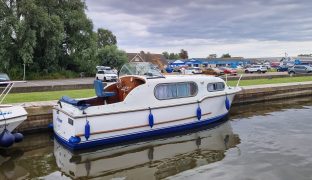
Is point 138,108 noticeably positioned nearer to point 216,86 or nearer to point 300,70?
point 216,86

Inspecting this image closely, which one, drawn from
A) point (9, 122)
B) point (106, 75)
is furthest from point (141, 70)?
point (106, 75)

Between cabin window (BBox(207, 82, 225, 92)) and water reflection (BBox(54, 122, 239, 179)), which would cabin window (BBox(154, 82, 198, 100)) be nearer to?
cabin window (BBox(207, 82, 225, 92))

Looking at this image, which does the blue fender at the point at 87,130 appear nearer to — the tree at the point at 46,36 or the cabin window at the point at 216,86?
the cabin window at the point at 216,86

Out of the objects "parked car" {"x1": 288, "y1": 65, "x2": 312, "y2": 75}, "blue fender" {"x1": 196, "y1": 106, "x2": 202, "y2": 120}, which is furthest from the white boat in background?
"parked car" {"x1": 288, "y1": 65, "x2": 312, "y2": 75}

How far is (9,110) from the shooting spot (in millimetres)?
12375

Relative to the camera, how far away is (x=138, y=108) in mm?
13148

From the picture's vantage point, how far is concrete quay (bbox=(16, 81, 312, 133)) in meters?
14.5

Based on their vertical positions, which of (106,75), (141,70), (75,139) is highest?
(141,70)

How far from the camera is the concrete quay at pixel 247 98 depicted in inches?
573

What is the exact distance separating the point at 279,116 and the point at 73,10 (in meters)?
34.8

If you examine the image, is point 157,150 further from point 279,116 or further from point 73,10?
point 73,10

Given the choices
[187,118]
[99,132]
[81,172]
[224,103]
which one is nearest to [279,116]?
[224,103]

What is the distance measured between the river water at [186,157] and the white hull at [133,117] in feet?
1.28

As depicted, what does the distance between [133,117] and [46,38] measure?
3172cm
